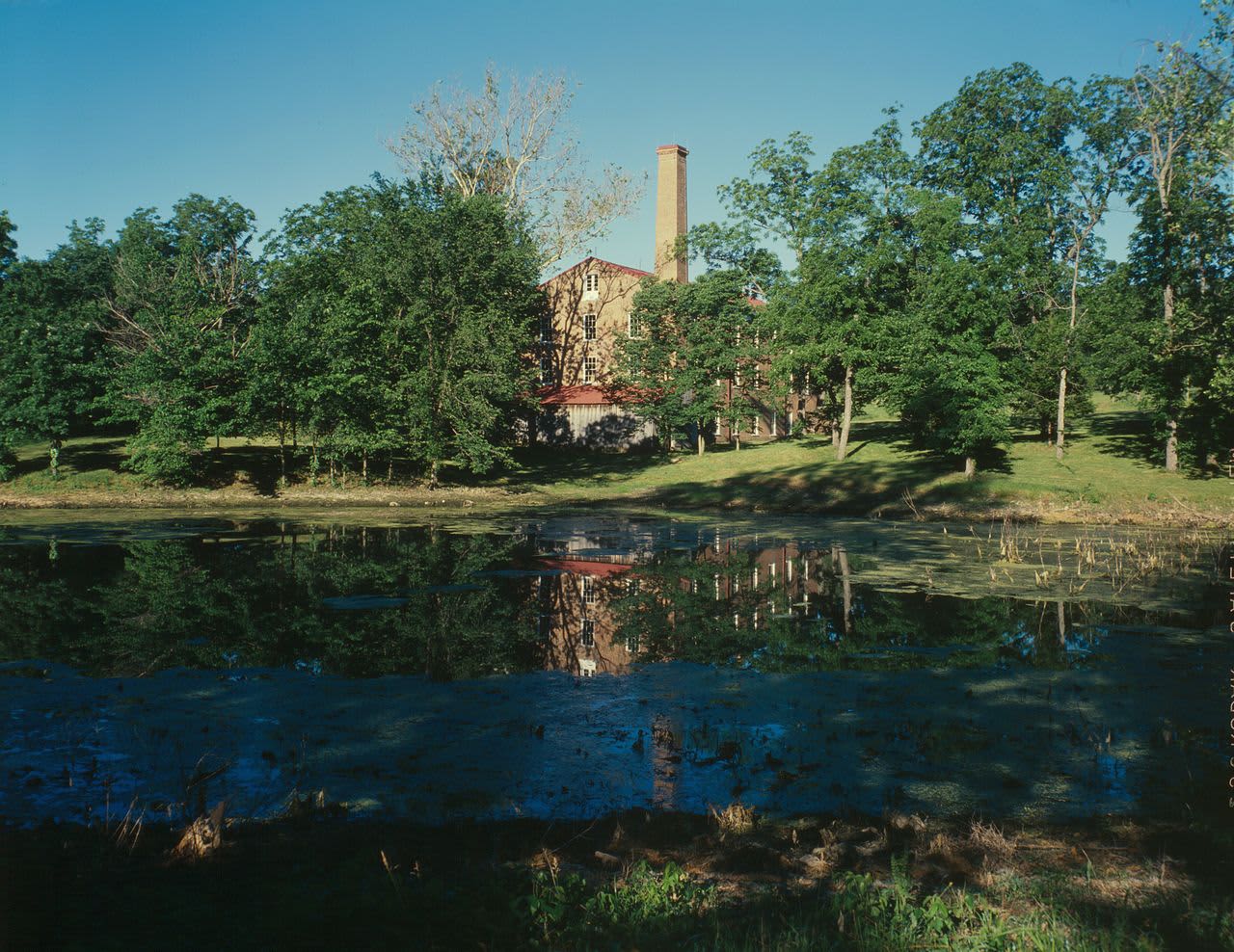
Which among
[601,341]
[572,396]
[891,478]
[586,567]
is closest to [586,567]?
[586,567]

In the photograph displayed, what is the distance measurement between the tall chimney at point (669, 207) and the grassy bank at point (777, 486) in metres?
12.4

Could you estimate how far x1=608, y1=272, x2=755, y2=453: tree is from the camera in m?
50.1

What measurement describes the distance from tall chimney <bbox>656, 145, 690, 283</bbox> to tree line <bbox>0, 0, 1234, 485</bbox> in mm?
3402

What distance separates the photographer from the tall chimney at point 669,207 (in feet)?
179

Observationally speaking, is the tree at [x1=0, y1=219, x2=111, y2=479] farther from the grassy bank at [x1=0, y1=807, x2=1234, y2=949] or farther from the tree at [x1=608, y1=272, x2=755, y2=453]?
the grassy bank at [x1=0, y1=807, x2=1234, y2=949]

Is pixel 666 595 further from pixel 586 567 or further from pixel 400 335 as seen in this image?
pixel 400 335

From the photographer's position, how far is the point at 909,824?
6852 mm

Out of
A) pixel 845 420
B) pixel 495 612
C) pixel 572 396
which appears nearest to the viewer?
pixel 495 612

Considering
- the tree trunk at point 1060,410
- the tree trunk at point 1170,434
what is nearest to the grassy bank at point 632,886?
the tree trunk at point 1170,434

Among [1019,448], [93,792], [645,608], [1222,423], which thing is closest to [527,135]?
[1019,448]

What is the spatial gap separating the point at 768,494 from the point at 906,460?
29.0ft

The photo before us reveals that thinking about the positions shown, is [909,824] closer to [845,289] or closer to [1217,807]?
[1217,807]

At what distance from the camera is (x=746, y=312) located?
5169 centimetres

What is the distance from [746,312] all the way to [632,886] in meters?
48.0
